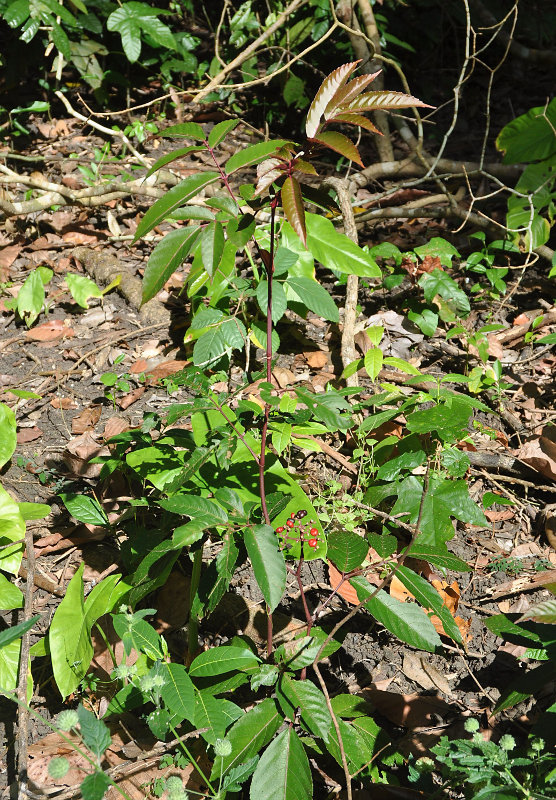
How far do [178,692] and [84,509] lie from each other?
0.65 m

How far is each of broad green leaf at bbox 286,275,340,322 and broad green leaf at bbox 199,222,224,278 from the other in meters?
0.51

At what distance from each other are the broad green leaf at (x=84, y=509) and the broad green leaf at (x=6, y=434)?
12.4 inches

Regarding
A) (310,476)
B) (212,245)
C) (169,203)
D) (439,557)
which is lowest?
(310,476)

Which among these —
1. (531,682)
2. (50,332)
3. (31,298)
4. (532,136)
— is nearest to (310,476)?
(531,682)

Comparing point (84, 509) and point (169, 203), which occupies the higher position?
point (169, 203)

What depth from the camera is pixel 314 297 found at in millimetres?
1817

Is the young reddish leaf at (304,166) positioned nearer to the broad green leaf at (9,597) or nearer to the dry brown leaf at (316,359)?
the broad green leaf at (9,597)

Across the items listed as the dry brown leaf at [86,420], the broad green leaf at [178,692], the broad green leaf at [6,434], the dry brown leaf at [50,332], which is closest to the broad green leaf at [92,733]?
the broad green leaf at [178,692]

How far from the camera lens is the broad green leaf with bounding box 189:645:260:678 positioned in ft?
4.65

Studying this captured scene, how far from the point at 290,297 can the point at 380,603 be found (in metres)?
1.23

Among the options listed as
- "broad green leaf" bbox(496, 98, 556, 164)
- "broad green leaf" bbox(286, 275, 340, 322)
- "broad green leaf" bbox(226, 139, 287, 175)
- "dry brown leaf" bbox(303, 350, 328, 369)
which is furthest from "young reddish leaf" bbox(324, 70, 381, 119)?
"broad green leaf" bbox(496, 98, 556, 164)

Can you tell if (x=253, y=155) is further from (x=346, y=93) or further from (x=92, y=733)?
(x=92, y=733)

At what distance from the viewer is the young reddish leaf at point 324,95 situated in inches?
47.0

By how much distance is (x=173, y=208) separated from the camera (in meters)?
1.22
